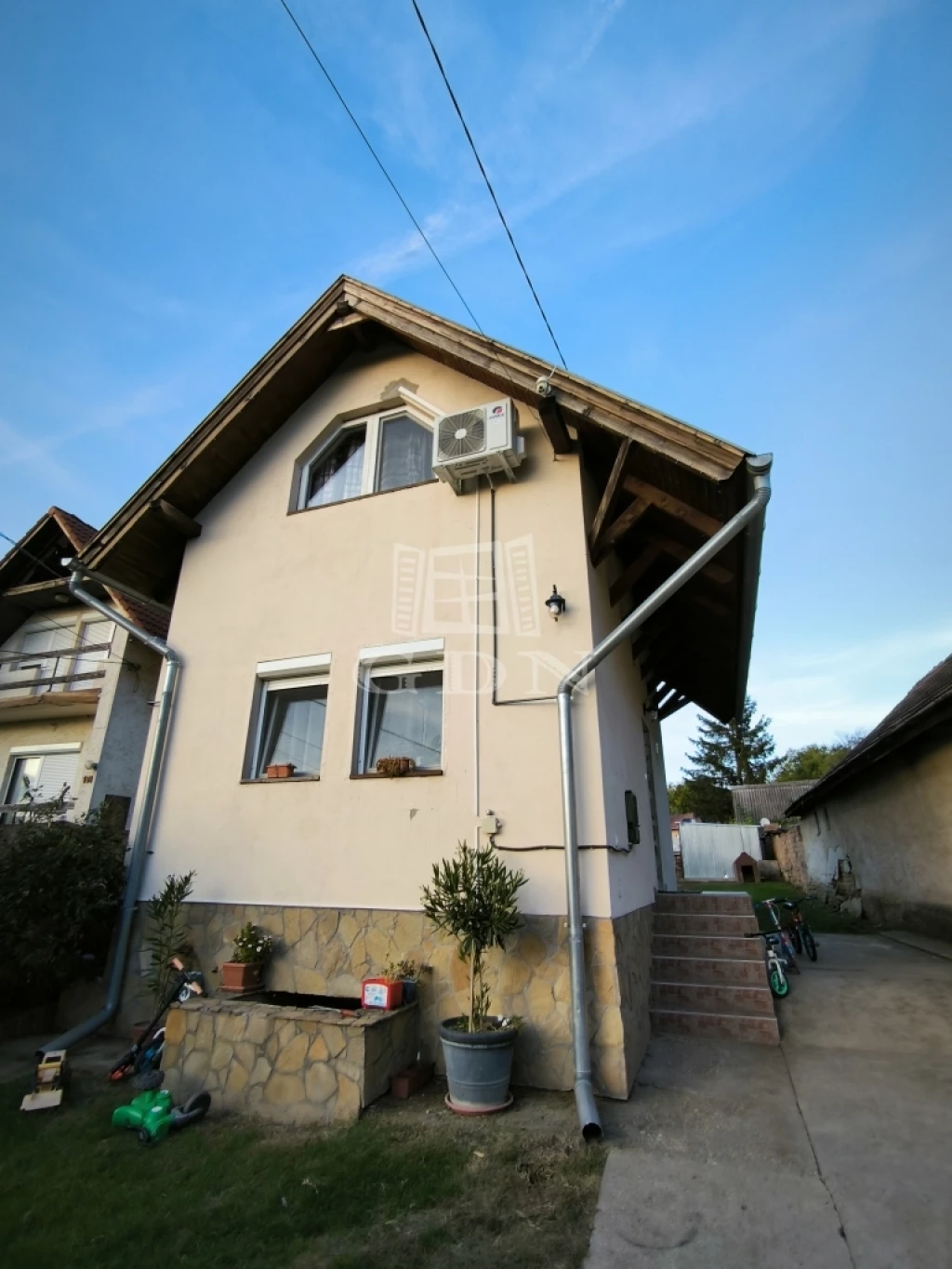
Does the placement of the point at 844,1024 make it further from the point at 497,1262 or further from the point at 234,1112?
the point at 234,1112

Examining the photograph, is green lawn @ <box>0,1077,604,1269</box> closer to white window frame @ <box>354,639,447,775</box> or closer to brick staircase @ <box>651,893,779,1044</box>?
brick staircase @ <box>651,893,779,1044</box>

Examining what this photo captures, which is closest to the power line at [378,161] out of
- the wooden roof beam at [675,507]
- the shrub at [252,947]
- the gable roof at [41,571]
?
the wooden roof beam at [675,507]

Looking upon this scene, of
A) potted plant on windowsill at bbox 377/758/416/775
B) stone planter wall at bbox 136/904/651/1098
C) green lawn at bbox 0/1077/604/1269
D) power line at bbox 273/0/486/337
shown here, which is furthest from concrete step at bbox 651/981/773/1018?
power line at bbox 273/0/486/337

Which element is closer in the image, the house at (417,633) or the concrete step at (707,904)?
the house at (417,633)

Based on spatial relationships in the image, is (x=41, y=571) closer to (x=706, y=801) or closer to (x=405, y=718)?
(x=405, y=718)

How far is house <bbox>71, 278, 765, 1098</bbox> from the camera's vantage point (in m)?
4.57

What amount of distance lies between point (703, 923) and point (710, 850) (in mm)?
20799

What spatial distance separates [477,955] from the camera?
4113 mm

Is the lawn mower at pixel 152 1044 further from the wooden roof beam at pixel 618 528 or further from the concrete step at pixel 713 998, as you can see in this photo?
the wooden roof beam at pixel 618 528

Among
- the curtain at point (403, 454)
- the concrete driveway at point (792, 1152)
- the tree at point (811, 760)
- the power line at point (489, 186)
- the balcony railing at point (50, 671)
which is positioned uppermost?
the tree at point (811, 760)

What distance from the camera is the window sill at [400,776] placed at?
5.12 meters

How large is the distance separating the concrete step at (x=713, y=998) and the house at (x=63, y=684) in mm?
8943

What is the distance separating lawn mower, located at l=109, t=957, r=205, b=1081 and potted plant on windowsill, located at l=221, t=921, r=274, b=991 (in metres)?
0.26

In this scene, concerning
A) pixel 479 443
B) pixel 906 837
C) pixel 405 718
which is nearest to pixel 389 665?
pixel 405 718
